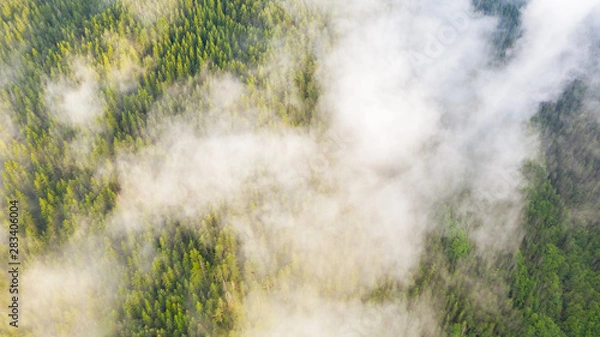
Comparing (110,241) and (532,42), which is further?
(532,42)

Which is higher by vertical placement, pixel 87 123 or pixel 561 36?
pixel 561 36

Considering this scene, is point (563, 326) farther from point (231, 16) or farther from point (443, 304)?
point (231, 16)

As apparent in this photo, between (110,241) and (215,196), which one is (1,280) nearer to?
(110,241)

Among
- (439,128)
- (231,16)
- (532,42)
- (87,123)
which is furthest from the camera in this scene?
(532,42)

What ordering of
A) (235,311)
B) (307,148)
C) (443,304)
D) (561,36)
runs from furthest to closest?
(561,36)
(307,148)
(443,304)
(235,311)

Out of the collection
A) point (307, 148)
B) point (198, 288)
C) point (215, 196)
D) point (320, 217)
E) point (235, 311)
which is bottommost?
point (235, 311)

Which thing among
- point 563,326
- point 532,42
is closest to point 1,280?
point 563,326

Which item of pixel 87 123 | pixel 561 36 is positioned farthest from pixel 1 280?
pixel 561 36
